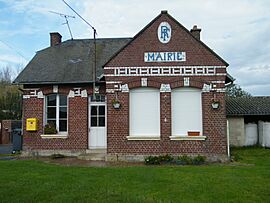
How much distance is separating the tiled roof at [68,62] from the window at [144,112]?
2901 mm

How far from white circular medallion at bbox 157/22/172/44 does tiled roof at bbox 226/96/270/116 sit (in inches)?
333

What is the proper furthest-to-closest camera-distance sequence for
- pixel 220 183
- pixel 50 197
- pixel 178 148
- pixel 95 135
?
pixel 95 135 → pixel 178 148 → pixel 220 183 → pixel 50 197

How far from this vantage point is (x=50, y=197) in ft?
24.5

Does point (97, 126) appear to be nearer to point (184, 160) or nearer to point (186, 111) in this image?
point (186, 111)

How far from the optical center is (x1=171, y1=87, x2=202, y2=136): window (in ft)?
47.1

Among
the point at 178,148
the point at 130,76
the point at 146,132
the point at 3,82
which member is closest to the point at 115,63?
the point at 130,76

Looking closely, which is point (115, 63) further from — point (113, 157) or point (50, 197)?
Result: point (50, 197)

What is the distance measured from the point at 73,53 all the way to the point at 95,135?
5.44 metres

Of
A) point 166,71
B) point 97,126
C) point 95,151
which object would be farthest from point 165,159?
point 97,126

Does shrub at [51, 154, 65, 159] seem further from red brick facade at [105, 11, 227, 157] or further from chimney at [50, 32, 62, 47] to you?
chimney at [50, 32, 62, 47]

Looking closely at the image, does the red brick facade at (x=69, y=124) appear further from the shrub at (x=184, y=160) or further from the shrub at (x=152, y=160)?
the shrub at (x=184, y=160)

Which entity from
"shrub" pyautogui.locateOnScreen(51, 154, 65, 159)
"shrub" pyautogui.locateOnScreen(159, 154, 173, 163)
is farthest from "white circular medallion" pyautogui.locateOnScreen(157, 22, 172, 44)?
"shrub" pyautogui.locateOnScreen(51, 154, 65, 159)

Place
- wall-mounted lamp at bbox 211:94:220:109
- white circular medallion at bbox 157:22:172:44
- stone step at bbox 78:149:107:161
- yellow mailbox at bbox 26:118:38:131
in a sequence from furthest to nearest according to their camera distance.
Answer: yellow mailbox at bbox 26:118:38:131 < stone step at bbox 78:149:107:161 < white circular medallion at bbox 157:22:172:44 < wall-mounted lamp at bbox 211:94:220:109

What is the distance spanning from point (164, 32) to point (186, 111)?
147 inches
